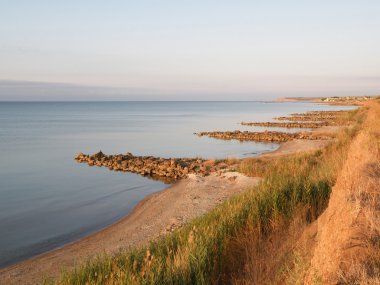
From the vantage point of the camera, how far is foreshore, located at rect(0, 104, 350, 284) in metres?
8.88

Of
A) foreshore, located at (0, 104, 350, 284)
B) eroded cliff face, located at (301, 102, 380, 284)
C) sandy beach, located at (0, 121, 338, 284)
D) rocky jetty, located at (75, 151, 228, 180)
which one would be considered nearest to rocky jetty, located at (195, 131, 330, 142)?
rocky jetty, located at (75, 151, 228, 180)

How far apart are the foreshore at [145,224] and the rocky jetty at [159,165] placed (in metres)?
2.96

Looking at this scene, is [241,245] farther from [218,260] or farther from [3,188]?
[3,188]

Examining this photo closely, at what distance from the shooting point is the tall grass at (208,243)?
4.60 meters

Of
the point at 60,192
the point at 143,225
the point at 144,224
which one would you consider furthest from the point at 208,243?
the point at 60,192

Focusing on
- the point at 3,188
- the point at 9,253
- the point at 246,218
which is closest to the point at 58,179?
the point at 3,188

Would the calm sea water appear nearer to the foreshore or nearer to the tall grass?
the foreshore

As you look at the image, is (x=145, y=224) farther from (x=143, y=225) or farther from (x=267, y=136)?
(x=267, y=136)

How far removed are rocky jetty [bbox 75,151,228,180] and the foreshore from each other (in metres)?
2.96

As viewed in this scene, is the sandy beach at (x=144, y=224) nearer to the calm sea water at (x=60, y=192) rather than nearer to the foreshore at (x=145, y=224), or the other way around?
the foreshore at (x=145, y=224)

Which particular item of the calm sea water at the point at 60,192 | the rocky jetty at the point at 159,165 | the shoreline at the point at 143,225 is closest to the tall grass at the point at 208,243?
the shoreline at the point at 143,225

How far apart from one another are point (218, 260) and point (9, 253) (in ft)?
25.6

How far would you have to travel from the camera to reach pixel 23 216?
14.1 m

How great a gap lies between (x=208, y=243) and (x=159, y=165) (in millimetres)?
17902
